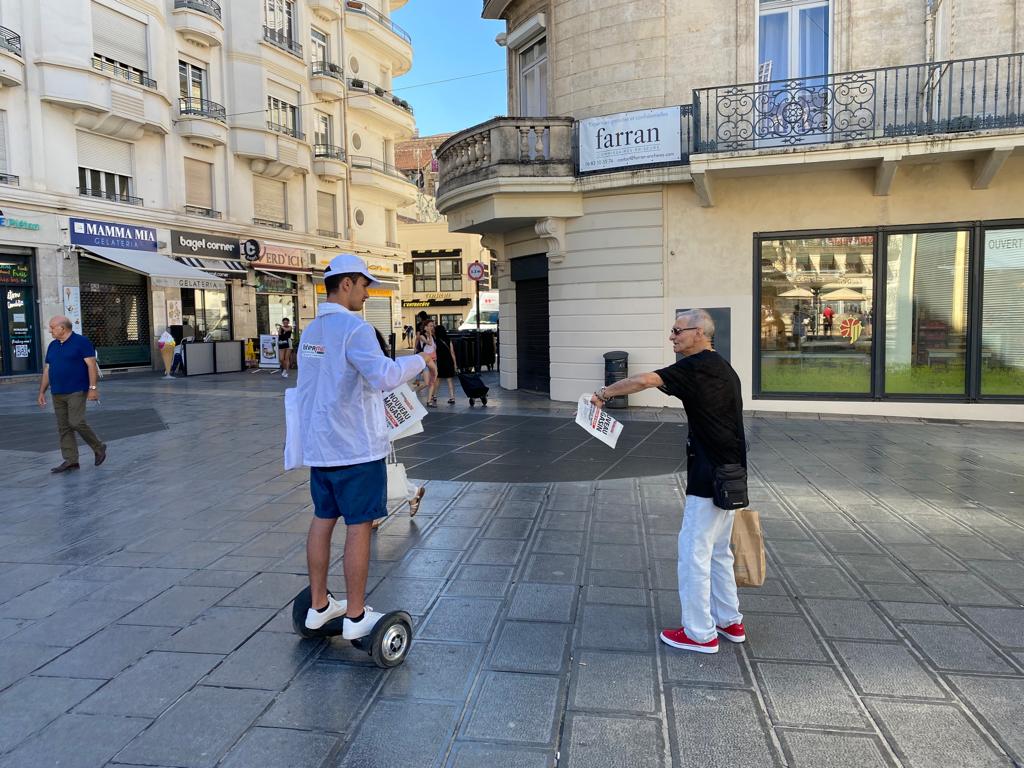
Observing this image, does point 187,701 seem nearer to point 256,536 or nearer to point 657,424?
point 256,536

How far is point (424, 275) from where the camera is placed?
52.7 meters

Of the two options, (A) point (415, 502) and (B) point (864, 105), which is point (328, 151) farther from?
(A) point (415, 502)

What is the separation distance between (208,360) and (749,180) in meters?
17.2

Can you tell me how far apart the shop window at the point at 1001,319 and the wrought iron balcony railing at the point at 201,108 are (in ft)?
80.6

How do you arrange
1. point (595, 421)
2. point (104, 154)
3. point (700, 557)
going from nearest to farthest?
point (700, 557) → point (595, 421) → point (104, 154)

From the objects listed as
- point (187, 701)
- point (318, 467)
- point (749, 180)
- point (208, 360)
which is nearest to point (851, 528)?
point (318, 467)

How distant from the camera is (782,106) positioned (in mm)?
11625

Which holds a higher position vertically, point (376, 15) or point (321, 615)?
point (376, 15)

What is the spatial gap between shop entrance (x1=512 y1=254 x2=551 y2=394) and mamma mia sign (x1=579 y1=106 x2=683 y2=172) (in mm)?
2306

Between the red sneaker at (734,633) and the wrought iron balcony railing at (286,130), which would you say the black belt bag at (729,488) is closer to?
the red sneaker at (734,633)

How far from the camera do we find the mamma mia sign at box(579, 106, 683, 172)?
39.9 ft

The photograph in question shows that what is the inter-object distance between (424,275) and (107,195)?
3029cm

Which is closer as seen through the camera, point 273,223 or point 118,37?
point 118,37

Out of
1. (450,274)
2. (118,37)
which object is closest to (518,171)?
(118,37)
